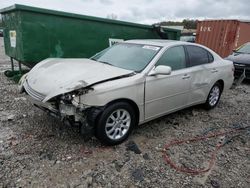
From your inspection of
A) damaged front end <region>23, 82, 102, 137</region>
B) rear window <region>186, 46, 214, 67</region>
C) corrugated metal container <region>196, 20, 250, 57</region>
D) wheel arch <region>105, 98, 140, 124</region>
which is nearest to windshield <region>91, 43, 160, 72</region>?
wheel arch <region>105, 98, 140, 124</region>

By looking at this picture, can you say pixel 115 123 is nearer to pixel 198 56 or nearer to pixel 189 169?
pixel 189 169

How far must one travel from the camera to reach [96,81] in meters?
3.29

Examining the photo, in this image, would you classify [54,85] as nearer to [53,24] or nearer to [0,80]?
[53,24]

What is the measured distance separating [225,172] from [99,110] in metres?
1.83

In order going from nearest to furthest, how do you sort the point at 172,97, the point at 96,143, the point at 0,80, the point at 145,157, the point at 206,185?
the point at 206,185
the point at 145,157
the point at 96,143
the point at 172,97
the point at 0,80

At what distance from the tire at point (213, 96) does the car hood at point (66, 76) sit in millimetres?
2404

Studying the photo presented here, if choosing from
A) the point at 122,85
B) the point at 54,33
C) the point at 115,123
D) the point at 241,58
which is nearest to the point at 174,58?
the point at 122,85

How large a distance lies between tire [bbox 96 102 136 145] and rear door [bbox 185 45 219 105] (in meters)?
1.59

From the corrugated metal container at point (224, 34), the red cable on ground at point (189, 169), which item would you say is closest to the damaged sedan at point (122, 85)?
the red cable on ground at point (189, 169)

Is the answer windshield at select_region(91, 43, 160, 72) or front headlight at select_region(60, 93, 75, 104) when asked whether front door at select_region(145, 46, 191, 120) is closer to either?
windshield at select_region(91, 43, 160, 72)

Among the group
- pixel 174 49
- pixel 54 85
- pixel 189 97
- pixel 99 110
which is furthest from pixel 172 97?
pixel 54 85

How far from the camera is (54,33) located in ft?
19.5

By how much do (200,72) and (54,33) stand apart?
3.49 m

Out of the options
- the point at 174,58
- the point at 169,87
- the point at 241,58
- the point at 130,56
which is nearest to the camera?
the point at 169,87
